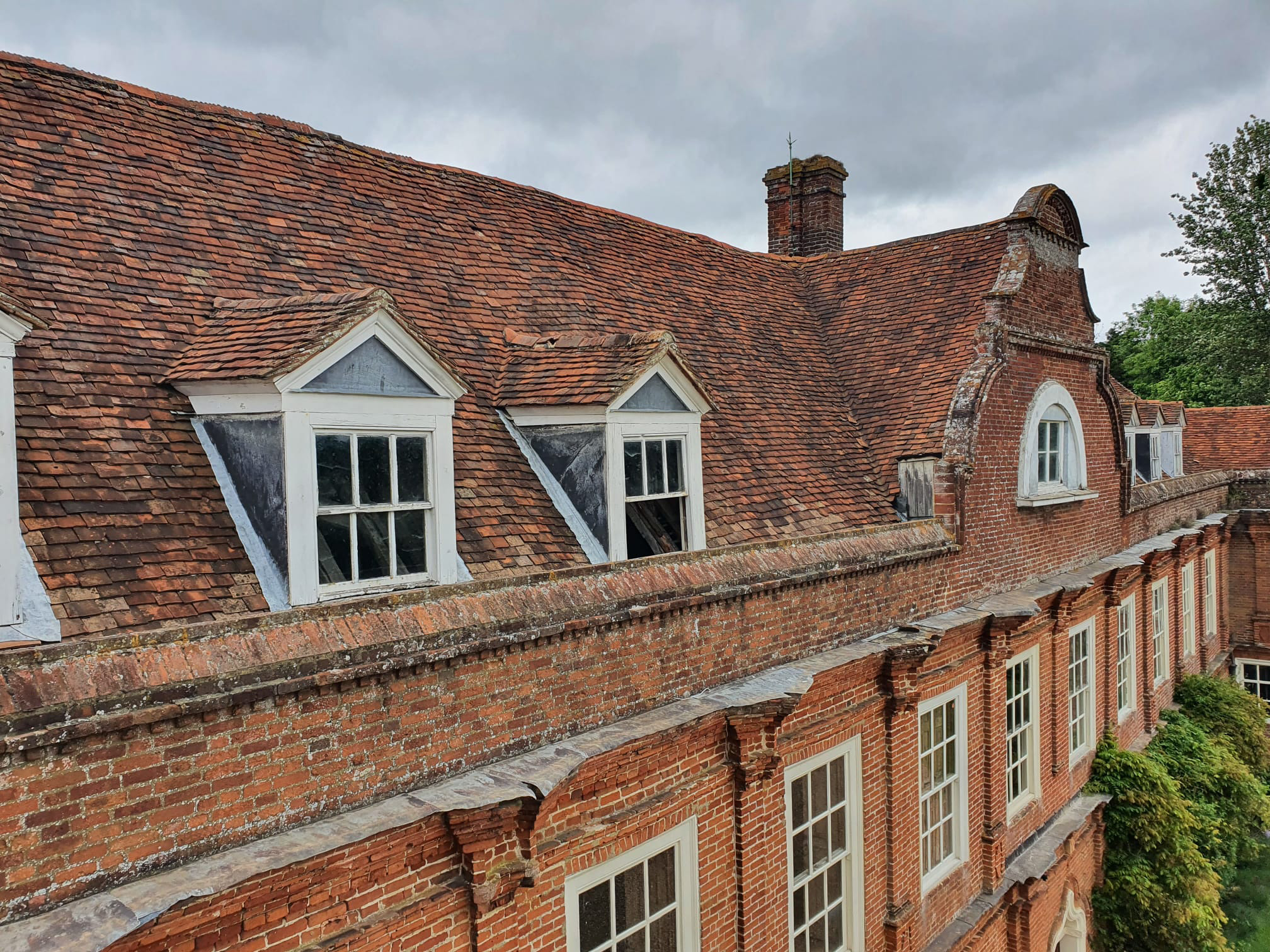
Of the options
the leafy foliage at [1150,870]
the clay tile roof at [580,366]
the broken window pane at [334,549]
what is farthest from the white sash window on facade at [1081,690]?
the broken window pane at [334,549]

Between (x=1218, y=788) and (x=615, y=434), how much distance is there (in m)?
15.1

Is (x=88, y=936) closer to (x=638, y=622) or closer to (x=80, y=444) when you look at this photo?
(x=80, y=444)

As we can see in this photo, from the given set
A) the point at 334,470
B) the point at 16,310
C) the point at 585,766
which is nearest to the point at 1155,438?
the point at 585,766

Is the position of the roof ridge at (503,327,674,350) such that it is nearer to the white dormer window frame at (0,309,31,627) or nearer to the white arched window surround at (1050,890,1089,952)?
the white dormer window frame at (0,309,31,627)

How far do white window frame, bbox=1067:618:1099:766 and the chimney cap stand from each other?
9.83 metres

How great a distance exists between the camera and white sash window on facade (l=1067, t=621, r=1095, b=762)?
13633mm

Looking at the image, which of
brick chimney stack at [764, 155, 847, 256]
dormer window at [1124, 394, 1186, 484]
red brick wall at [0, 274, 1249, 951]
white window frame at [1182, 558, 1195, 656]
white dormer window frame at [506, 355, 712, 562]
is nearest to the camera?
red brick wall at [0, 274, 1249, 951]

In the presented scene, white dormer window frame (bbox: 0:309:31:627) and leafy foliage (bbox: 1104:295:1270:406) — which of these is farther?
leafy foliage (bbox: 1104:295:1270:406)

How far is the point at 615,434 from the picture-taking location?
24.4 feet

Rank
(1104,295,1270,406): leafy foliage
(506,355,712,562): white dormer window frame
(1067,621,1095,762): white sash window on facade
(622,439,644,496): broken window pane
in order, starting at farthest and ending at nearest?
1. (1104,295,1270,406): leafy foliage
2. (1067,621,1095,762): white sash window on facade
3. (622,439,644,496): broken window pane
4. (506,355,712,562): white dormer window frame

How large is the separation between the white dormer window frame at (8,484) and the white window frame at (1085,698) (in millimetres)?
13120

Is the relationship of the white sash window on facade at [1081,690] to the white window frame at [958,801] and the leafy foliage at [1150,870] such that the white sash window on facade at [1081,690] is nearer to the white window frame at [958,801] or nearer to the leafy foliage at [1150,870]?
the leafy foliage at [1150,870]

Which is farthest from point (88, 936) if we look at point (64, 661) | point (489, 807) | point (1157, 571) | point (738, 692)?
point (1157, 571)

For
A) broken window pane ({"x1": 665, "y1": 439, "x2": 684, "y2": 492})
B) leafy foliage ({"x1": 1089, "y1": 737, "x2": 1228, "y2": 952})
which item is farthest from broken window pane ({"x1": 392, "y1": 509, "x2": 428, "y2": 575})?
leafy foliage ({"x1": 1089, "y1": 737, "x2": 1228, "y2": 952})
